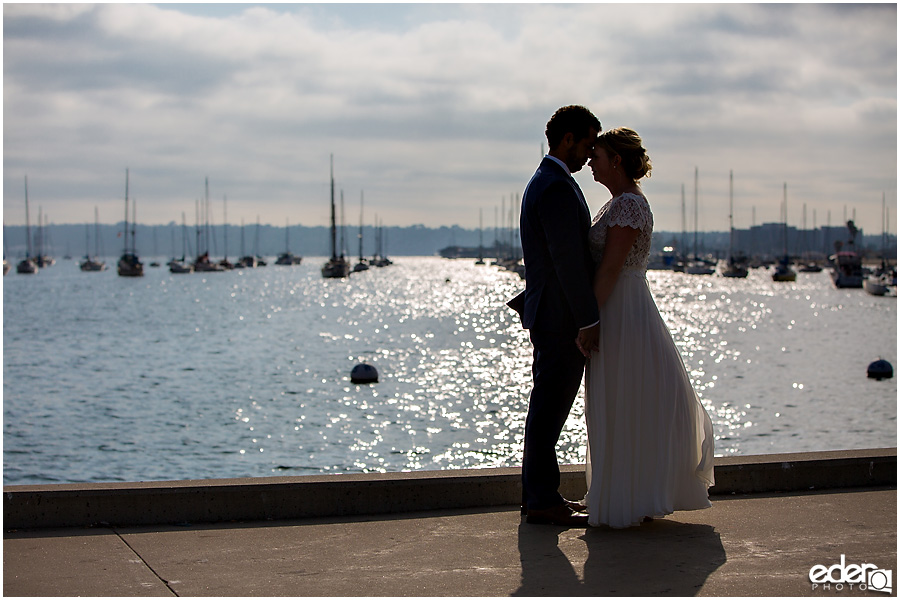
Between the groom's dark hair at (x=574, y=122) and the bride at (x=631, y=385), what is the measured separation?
0.34 ft

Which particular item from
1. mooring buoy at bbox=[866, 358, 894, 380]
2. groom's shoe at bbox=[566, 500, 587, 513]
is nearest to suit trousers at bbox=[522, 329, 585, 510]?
groom's shoe at bbox=[566, 500, 587, 513]

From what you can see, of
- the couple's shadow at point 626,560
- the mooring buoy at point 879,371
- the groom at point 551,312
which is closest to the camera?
the couple's shadow at point 626,560

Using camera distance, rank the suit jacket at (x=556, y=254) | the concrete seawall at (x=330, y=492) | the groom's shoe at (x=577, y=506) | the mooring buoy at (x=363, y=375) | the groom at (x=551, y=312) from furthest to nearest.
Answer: the mooring buoy at (x=363, y=375) < the groom's shoe at (x=577, y=506) < the concrete seawall at (x=330, y=492) < the groom at (x=551, y=312) < the suit jacket at (x=556, y=254)

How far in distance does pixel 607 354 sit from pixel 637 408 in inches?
13.2

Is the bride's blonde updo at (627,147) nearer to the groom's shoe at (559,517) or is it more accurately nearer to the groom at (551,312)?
the groom at (551,312)

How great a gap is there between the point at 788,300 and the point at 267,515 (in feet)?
287

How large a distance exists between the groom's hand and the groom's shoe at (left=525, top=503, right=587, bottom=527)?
86 cm

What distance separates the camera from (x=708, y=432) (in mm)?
5543

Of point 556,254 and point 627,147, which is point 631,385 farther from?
point 627,147

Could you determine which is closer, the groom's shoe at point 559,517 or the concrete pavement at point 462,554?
the concrete pavement at point 462,554

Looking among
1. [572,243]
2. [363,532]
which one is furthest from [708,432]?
[363,532]

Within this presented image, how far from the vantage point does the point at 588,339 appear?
5207 millimetres

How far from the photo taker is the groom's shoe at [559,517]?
5.32 meters

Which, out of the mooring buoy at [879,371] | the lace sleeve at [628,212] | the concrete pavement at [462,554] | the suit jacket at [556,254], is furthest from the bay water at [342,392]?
the lace sleeve at [628,212]
